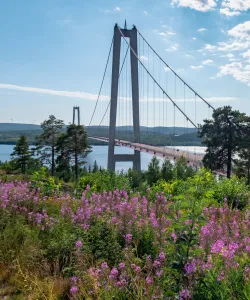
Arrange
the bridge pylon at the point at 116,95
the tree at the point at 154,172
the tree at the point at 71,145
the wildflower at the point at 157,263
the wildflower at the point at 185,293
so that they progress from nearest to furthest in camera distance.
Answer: the wildflower at the point at 185,293, the wildflower at the point at 157,263, the tree at the point at 154,172, the bridge pylon at the point at 116,95, the tree at the point at 71,145

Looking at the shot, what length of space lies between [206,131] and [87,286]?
Answer: 2381 centimetres

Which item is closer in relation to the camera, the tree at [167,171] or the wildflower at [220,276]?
the wildflower at [220,276]

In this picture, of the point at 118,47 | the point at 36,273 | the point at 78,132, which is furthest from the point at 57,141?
the point at 36,273

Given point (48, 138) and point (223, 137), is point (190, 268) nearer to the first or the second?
point (223, 137)

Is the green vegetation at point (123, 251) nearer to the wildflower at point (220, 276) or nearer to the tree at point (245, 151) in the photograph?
the wildflower at point (220, 276)

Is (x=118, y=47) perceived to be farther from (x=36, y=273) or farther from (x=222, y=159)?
(x=36, y=273)

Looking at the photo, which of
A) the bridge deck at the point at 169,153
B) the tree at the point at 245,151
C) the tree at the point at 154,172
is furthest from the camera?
the tree at the point at 245,151

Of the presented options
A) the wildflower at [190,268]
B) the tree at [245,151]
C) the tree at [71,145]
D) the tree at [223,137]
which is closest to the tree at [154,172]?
the wildflower at [190,268]

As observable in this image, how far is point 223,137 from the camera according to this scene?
2439 cm

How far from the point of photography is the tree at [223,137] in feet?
79.0

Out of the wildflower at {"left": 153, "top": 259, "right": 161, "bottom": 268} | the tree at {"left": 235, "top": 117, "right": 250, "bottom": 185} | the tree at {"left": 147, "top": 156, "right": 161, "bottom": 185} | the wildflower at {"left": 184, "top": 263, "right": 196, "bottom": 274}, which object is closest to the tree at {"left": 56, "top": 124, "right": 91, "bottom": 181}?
the tree at {"left": 235, "top": 117, "right": 250, "bottom": 185}

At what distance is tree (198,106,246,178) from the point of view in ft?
79.0

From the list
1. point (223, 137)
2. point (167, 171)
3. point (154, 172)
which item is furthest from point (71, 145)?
point (167, 171)

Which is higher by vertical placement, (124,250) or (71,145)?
(124,250)
